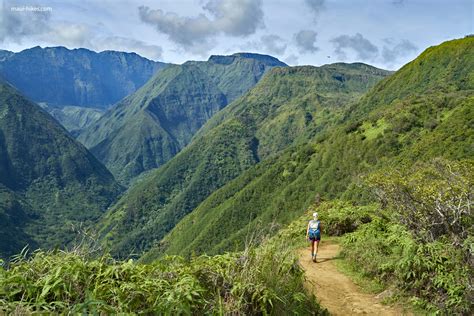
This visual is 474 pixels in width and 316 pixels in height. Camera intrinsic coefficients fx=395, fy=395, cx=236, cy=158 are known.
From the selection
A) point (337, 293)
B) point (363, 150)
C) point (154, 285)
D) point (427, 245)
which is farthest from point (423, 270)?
point (363, 150)

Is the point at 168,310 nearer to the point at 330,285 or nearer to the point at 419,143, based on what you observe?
the point at 330,285

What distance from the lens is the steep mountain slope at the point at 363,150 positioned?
254 ft

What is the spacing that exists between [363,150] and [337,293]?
316ft

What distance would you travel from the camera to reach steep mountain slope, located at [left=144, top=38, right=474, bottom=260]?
77375 millimetres

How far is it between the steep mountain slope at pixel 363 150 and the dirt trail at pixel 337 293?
127 ft

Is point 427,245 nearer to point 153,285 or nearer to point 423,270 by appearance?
point 423,270

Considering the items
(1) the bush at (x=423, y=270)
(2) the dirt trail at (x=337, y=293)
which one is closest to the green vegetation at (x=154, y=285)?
(2) the dirt trail at (x=337, y=293)

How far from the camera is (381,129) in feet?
335

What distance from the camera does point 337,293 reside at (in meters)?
10.8

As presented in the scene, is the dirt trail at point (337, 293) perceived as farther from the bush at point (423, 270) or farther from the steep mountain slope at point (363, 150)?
the steep mountain slope at point (363, 150)

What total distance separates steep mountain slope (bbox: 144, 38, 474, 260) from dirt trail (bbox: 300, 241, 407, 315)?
38707 millimetres

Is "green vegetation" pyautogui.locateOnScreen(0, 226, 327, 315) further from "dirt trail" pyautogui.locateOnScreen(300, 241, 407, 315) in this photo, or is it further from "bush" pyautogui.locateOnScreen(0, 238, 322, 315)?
"dirt trail" pyautogui.locateOnScreen(300, 241, 407, 315)

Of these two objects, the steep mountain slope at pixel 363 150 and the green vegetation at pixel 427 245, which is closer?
the green vegetation at pixel 427 245

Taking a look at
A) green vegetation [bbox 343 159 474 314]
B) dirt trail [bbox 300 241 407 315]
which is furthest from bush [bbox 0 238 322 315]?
green vegetation [bbox 343 159 474 314]
